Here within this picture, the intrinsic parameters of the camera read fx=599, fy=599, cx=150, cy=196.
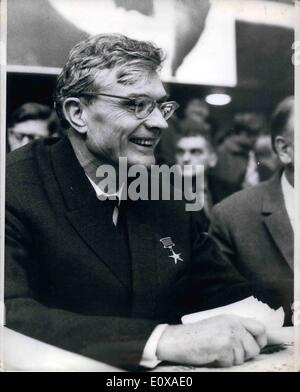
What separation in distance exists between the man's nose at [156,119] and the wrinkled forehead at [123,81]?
3.9 inches

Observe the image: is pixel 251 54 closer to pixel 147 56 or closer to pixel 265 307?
pixel 147 56

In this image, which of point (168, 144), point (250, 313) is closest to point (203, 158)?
point (168, 144)

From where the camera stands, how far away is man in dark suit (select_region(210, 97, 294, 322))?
12.2ft

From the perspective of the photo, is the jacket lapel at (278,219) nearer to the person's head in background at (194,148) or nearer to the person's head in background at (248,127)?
the person's head in background at (248,127)

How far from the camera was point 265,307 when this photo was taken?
12.1 ft

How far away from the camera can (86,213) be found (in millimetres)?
3467

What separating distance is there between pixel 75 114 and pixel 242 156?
1.06 m

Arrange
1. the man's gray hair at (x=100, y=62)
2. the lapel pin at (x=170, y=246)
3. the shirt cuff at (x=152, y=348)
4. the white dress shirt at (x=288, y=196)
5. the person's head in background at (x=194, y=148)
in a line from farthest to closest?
the white dress shirt at (x=288, y=196) < the person's head in background at (x=194, y=148) < the lapel pin at (x=170, y=246) < the man's gray hair at (x=100, y=62) < the shirt cuff at (x=152, y=348)

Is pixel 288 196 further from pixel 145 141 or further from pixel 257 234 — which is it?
pixel 145 141

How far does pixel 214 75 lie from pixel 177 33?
1.13 feet

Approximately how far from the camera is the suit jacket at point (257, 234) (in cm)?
372

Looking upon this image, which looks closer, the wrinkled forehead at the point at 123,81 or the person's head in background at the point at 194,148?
the wrinkled forehead at the point at 123,81

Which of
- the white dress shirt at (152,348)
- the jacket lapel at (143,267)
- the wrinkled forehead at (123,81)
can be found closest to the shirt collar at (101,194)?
the white dress shirt at (152,348)
